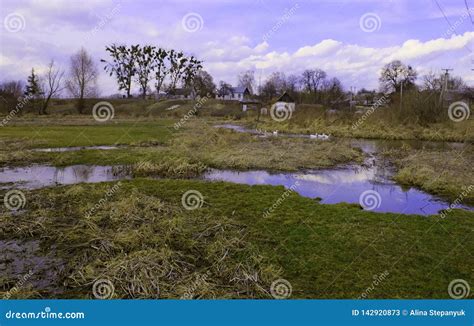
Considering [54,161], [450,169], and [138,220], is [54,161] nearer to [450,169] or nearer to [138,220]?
[138,220]

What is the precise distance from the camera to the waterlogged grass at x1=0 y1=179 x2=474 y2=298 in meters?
5.46

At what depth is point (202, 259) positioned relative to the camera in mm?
6430

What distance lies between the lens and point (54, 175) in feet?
45.0

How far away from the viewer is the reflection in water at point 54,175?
12.5 metres

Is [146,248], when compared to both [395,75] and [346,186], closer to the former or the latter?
[346,186]

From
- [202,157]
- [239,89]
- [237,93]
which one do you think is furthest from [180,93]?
[202,157]

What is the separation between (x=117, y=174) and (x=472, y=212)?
38.4 feet

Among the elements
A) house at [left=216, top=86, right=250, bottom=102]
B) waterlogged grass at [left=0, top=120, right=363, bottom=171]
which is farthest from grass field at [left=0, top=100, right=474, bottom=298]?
house at [left=216, top=86, right=250, bottom=102]

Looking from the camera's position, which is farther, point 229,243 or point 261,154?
point 261,154

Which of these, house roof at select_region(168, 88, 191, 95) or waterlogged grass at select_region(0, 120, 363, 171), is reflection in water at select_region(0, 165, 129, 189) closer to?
waterlogged grass at select_region(0, 120, 363, 171)

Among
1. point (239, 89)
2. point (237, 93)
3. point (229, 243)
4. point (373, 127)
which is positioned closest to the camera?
point (229, 243)

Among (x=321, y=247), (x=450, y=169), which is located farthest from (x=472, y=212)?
(x=450, y=169)

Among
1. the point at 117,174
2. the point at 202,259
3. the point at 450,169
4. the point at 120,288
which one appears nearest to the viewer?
the point at 120,288

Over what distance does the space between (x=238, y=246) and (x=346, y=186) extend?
7492 mm
